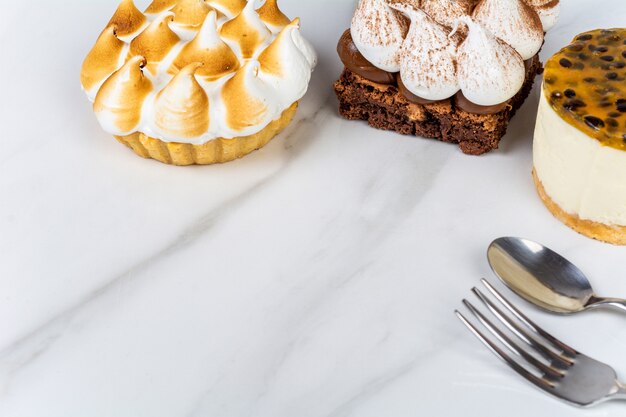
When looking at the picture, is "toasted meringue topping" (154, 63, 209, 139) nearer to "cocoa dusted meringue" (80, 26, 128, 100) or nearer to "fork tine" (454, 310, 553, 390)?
"cocoa dusted meringue" (80, 26, 128, 100)

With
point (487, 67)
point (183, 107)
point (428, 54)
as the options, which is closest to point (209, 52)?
point (183, 107)

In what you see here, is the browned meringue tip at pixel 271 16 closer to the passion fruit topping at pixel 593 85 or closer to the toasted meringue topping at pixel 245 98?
the toasted meringue topping at pixel 245 98

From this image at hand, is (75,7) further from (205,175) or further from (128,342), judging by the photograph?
(128,342)

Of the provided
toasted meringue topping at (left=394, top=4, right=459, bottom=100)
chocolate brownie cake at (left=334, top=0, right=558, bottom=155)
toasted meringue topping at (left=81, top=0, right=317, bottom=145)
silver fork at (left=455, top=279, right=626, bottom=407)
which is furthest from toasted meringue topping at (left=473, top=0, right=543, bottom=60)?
silver fork at (left=455, top=279, right=626, bottom=407)

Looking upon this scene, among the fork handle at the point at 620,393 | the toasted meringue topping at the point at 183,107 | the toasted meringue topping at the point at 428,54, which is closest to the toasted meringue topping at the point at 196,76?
the toasted meringue topping at the point at 183,107

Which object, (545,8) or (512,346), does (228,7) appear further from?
(512,346)

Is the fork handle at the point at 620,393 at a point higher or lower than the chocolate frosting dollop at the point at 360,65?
lower
